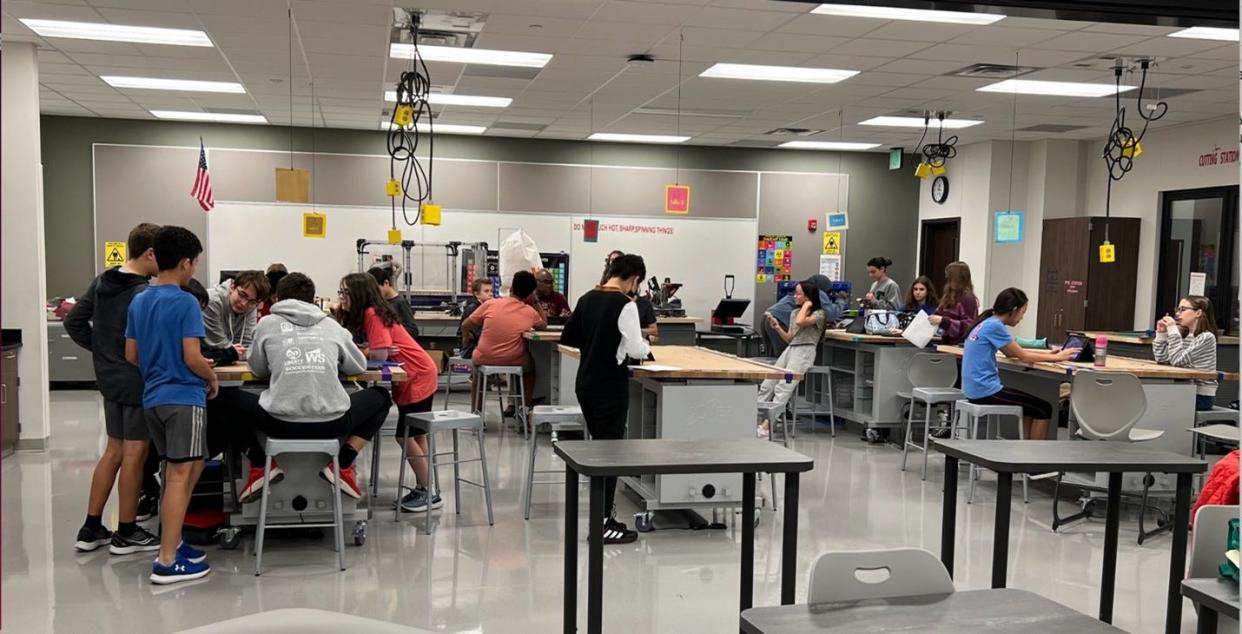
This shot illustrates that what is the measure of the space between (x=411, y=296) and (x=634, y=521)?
6.13m

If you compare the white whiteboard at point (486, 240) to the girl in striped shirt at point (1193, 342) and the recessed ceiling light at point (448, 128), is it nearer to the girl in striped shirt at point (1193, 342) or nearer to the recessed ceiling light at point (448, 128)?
the recessed ceiling light at point (448, 128)

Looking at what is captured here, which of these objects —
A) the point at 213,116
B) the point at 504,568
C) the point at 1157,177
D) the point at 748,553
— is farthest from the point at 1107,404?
the point at 213,116

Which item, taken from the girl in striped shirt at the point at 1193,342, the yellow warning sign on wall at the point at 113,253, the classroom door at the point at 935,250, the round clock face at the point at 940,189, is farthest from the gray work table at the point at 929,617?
the classroom door at the point at 935,250

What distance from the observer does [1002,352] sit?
623cm

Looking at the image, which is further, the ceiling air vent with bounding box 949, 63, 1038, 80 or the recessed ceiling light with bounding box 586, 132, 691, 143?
the recessed ceiling light with bounding box 586, 132, 691, 143

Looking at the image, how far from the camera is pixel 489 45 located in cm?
687

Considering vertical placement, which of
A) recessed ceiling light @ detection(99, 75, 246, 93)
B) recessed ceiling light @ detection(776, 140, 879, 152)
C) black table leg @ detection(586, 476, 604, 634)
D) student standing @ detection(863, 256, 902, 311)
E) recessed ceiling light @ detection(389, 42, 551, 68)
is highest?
recessed ceiling light @ detection(389, 42, 551, 68)

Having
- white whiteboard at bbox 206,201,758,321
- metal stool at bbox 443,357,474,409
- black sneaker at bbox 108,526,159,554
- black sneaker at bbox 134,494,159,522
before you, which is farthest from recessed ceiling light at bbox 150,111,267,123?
black sneaker at bbox 108,526,159,554

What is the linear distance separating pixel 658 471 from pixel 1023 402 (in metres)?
4.12

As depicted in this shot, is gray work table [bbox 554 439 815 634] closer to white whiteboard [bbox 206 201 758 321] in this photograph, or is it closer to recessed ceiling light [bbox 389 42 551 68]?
recessed ceiling light [bbox 389 42 551 68]

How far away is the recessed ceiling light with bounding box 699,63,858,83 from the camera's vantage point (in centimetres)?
744

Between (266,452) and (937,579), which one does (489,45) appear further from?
(937,579)

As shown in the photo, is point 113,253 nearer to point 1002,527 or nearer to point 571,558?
point 571,558

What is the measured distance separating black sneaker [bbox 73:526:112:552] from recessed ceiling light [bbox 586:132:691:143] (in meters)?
7.88
